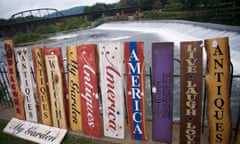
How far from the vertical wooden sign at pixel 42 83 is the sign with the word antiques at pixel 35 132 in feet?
0.58

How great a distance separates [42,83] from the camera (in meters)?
3.55

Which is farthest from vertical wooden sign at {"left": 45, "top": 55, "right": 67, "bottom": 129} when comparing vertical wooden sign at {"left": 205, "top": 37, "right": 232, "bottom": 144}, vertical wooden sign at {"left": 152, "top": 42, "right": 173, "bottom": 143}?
vertical wooden sign at {"left": 205, "top": 37, "right": 232, "bottom": 144}

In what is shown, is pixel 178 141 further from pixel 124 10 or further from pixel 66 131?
pixel 124 10

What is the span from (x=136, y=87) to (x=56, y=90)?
55.2 inches

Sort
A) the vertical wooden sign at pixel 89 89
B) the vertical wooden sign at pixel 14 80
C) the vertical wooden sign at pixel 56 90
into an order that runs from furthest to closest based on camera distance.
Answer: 1. the vertical wooden sign at pixel 14 80
2. the vertical wooden sign at pixel 56 90
3. the vertical wooden sign at pixel 89 89

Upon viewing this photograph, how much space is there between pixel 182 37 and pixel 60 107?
1408cm

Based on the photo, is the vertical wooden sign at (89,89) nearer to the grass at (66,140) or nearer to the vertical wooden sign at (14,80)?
the grass at (66,140)

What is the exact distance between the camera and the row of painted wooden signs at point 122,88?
8.14 ft

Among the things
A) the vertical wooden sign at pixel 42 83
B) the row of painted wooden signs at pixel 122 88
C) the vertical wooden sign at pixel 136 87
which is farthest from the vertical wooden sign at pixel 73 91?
the vertical wooden sign at pixel 136 87

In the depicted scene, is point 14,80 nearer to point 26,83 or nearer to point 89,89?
point 26,83

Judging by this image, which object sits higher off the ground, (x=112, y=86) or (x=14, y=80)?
(x=112, y=86)

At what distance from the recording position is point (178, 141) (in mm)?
2951

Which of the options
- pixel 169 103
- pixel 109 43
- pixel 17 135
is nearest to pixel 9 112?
pixel 17 135

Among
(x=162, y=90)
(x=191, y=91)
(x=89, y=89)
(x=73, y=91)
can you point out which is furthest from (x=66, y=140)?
(x=191, y=91)
